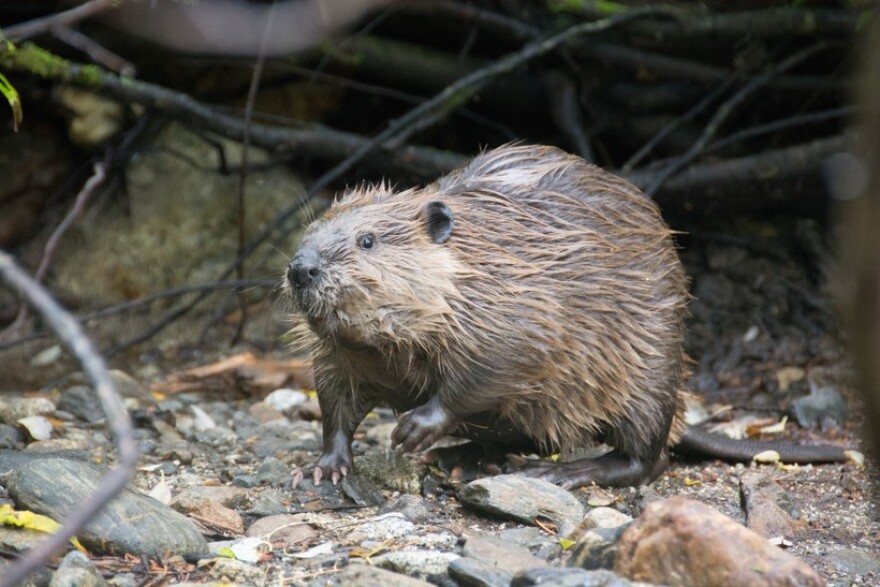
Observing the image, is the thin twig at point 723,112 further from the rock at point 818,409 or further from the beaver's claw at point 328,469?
the beaver's claw at point 328,469

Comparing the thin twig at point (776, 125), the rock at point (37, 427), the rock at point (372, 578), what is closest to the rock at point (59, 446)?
the rock at point (37, 427)

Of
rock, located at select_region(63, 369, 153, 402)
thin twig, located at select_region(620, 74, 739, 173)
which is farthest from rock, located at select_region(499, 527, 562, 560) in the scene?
thin twig, located at select_region(620, 74, 739, 173)

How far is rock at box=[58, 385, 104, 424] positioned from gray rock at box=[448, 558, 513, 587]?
2517 millimetres

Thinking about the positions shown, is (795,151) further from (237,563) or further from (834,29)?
(237,563)

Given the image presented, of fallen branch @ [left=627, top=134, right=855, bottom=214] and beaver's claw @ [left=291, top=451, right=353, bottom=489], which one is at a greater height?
fallen branch @ [left=627, top=134, right=855, bottom=214]

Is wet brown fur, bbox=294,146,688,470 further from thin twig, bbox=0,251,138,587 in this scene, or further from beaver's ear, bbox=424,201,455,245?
thin twig, bbox=0,251,138,587

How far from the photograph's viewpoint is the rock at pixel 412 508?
3729 mm

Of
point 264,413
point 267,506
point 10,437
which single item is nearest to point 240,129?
point 264,413

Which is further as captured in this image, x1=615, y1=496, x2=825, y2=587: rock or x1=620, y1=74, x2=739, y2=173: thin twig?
x1=620, y1=74, x2=739, y2=173: thin twig

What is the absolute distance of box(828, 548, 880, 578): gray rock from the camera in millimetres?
3426

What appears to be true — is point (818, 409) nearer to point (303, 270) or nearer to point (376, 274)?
point (376, 274)

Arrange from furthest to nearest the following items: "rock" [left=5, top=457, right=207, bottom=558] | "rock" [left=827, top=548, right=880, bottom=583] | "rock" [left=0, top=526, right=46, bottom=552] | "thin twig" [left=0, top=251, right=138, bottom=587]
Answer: "rock" [left=827, top=548, right=880, bottom=583], "rock" [left=5, top=457, right=207, bottom=558], "rock" [left=0, top=526, right=46, bottom=552], "thin twig" [left=0, top=251, right=138, bottom=587]

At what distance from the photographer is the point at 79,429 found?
4734 mm

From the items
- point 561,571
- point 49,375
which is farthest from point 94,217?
point 561,571
